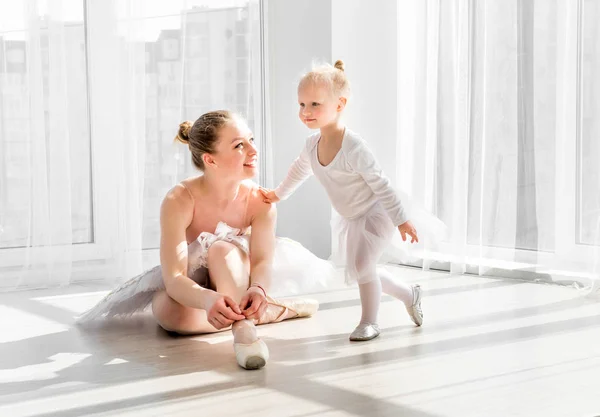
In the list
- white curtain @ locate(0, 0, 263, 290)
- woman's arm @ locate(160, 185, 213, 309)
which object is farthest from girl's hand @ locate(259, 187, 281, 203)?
white curtain @ locate(0, 0, 263, 290)

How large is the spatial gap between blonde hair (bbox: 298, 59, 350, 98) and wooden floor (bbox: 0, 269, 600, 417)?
692 millimetres

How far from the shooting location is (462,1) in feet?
11.0

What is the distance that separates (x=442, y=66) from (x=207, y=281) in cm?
156

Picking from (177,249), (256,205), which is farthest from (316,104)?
(177,249)

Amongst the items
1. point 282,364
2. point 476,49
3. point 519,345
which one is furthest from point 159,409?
point 476,49

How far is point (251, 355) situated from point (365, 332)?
0.43m

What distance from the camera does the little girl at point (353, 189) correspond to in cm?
229

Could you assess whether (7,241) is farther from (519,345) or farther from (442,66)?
(519,345)

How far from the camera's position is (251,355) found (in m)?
2.00

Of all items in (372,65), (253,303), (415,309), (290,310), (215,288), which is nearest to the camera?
(253,303)

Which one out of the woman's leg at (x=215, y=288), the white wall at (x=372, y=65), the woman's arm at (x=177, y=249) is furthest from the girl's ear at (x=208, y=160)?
the white wall at (x=372, y=65)

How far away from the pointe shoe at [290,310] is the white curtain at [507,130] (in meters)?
0.98

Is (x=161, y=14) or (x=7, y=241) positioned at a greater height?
(x=161, y=14)

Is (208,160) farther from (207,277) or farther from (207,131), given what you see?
(207,277)
